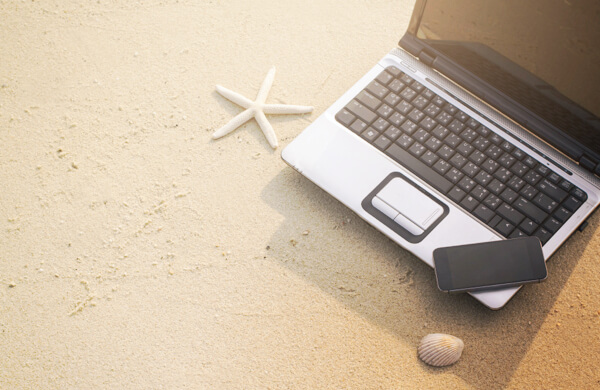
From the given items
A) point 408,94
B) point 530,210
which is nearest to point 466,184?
point 530,210

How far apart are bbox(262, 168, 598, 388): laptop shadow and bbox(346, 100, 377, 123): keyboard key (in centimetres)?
18

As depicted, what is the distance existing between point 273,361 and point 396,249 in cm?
33

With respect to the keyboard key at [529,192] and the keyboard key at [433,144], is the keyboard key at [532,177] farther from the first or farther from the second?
the keyboard key at [433,144]

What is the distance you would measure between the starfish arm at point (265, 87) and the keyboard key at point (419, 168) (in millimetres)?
322

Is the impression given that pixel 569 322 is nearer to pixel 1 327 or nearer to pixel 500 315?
pixel 500 315

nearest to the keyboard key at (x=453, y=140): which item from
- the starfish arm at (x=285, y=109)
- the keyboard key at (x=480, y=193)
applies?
the keyboard key at (x=480, y=193)

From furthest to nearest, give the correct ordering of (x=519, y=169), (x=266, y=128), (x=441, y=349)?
(x=266, y=128) → (x=519, y=169) → (x=441, y=349)

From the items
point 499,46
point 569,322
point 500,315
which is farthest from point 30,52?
point 569,322

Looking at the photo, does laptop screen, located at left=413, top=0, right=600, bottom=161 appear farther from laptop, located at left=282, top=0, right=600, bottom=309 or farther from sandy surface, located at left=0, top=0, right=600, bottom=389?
sandy surface, located at left=0, top=0, right=600, bottom=389

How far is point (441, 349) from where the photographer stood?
39.1 inches

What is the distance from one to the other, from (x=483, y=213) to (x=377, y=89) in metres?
0.35

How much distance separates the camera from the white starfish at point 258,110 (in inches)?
48.2

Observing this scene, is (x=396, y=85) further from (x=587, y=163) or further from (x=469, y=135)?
(x=587, y=163)

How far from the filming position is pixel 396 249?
112 centimetres
